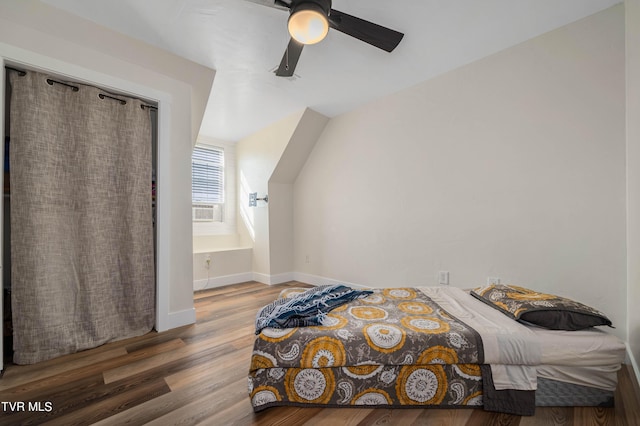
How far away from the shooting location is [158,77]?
2.41m

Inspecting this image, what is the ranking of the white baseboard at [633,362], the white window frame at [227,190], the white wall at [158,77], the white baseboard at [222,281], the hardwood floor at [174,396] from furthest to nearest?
the white window frame at [227,190], the white baseboard at [222,281], the white wall at [158,77], the white baseboard at [633,362], the hardwood floor at [174,396]

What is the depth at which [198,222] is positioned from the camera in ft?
14.1

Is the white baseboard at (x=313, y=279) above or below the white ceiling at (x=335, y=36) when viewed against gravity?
below

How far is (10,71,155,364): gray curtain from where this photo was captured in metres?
1.86

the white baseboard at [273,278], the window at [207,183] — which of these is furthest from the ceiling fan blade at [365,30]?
the window at [207,183]

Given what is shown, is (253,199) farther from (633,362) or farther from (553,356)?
(633,362)

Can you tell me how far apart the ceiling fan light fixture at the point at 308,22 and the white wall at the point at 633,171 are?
192 cm

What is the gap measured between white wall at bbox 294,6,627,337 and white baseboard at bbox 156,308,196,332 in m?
1.97

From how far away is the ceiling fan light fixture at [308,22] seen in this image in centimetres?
141

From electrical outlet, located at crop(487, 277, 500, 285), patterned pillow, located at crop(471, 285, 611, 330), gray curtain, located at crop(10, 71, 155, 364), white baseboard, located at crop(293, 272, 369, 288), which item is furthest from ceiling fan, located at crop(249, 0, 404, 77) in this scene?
white baseboard, located at crop(293, 272, 369, 288)

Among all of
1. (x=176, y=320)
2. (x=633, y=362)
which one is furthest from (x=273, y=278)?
(x=633, y=362)

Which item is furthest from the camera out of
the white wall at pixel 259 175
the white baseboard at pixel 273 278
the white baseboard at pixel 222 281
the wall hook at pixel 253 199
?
the wall hook at pixel 253 199

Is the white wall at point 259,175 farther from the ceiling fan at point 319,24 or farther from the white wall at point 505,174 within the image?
the ceiling fan at point 319,24

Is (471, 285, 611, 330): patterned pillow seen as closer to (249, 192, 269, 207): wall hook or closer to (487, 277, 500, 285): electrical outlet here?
(487, 277, 500, 285): electrical outlet
